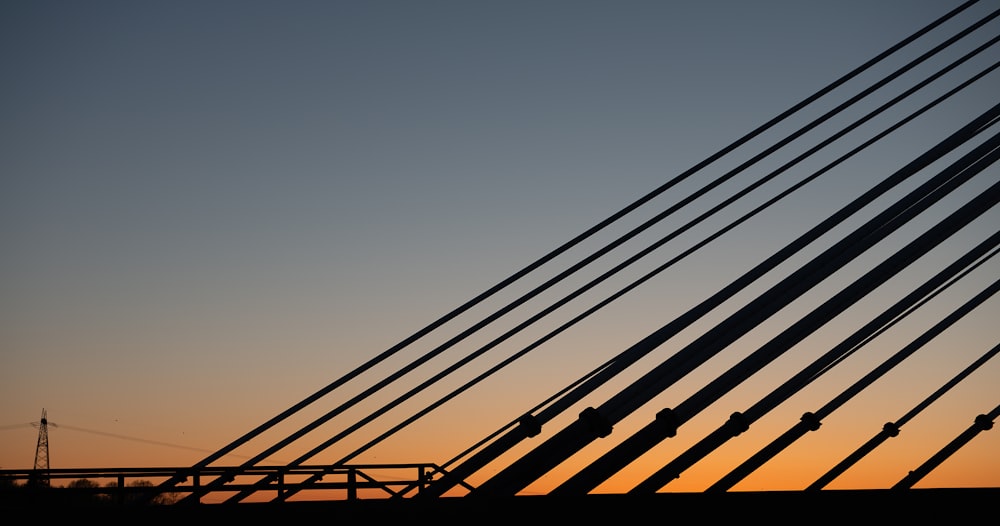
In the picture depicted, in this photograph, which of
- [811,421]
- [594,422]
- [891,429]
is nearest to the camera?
[594,422]

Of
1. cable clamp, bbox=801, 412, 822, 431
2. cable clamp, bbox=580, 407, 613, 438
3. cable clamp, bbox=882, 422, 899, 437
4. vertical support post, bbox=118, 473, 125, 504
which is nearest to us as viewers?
cable clamp, bbox=580, 407, 613, 438

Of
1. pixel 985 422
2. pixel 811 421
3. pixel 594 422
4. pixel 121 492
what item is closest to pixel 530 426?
pixel 594 422

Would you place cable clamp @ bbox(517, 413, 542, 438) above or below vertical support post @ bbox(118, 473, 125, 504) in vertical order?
below

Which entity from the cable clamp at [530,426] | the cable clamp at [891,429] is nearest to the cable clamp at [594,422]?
the cable clamp at [530,426]

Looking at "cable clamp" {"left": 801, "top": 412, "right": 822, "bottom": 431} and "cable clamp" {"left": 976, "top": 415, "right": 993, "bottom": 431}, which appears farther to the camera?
"cable clamp" {"left": 976, "top": 415, "right": 993, "bottom": 431}

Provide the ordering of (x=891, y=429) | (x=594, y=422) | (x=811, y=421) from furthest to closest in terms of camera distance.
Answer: (x=891, y=429) → (x=811, y=421) → (x=594, y=422)

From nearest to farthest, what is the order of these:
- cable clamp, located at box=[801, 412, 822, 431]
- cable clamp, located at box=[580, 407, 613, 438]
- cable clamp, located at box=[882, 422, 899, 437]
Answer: cable clamp, located at box=[580, 407, 613, 438] → cable clamp, located at box=[801, 412, 822, 431] → cable clamp, located at box=[882, 422, 899, 437]

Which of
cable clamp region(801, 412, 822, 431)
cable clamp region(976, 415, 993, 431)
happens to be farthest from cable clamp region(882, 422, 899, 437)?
cable clamp region(801, 412, 822, 431)

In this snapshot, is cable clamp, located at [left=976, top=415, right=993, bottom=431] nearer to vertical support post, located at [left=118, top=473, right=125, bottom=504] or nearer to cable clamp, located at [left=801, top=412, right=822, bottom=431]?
cable clamp, located at [left=801, top=412, right=822, bottom=431]

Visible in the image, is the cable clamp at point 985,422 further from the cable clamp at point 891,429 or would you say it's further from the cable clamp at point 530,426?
the cable clamp at point 530,426

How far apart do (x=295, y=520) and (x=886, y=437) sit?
12.2 m

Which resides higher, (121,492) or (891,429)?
(121,492)

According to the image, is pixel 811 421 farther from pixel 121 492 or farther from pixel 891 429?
pixel 121 492

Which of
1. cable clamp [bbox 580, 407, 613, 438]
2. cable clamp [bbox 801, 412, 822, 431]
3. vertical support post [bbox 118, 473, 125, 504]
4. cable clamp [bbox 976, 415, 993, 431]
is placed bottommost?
cable clamp [bbox 580, 407, 613, 438]
